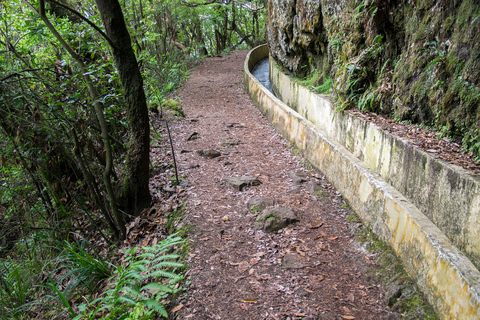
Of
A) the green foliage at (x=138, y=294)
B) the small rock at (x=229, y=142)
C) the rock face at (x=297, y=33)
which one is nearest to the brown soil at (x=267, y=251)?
the green foliage at (x=138, y=294)

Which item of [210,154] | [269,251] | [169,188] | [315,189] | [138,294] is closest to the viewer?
[138,294]

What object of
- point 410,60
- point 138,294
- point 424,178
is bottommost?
point 138,294

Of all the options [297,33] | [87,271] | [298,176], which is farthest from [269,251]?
[297,33]

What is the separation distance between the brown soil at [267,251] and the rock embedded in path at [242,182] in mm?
101

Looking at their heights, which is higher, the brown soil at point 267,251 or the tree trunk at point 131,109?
the tree trunk at point 131,109

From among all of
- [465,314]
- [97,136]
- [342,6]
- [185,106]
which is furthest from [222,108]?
[465,314]

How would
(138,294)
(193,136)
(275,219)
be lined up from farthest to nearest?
(193,136) < (275,219) < (138,294)

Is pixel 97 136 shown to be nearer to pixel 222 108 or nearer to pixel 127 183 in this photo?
pixel 127 183

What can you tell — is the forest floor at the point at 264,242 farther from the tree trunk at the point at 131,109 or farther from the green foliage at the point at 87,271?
the green foliage at the point at 87,271

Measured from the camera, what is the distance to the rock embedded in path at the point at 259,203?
4770 millimetres

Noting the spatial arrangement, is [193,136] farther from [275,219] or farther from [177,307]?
[177,307]

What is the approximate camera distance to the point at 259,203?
4.88 metres

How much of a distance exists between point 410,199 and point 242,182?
9.05ft

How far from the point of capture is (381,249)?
3.66 m
